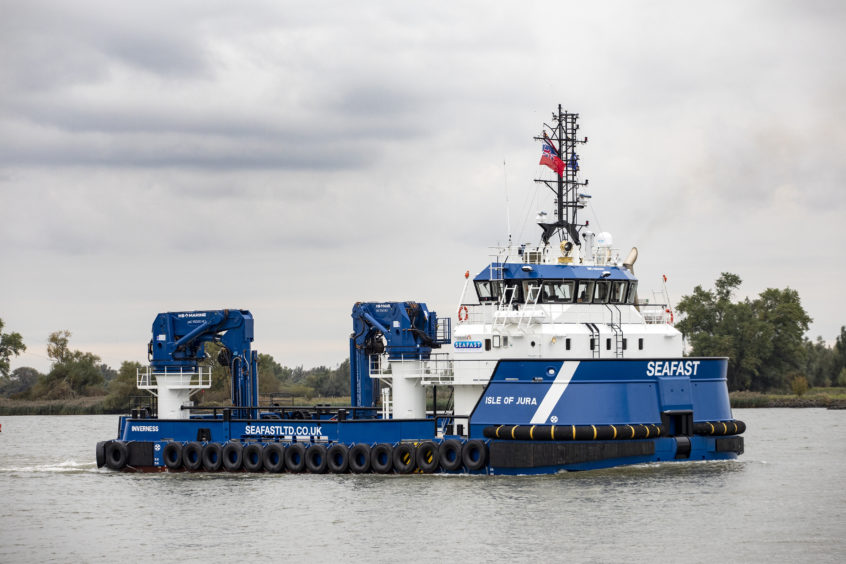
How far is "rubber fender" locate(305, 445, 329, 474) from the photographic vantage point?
29781mm

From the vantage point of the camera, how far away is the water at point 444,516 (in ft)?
67.7

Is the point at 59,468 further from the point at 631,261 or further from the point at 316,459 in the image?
the point at 631,261

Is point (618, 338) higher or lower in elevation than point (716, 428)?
higher

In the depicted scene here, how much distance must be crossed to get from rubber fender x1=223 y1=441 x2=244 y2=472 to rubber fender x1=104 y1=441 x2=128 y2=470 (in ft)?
10.9

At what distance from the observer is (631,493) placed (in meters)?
24.8

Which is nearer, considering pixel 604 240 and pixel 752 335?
pixel 604 240

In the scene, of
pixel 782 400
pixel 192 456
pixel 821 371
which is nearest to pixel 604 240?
pixel 192 456

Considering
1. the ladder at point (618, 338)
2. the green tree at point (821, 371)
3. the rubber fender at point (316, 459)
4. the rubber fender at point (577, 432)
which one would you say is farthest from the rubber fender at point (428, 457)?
the green tree at point (821, 371)

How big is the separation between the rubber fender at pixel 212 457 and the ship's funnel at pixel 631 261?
11066 mm

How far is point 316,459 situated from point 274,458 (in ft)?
4.17

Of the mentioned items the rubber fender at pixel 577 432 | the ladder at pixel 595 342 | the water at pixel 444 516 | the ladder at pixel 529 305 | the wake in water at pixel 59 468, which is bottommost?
the water at pixel 444 516

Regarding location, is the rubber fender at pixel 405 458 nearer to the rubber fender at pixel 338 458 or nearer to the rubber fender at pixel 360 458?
the rubber fender at pixel 360 458

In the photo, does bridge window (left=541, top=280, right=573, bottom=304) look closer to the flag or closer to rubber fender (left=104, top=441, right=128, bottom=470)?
the flag

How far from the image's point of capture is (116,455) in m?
32.9
